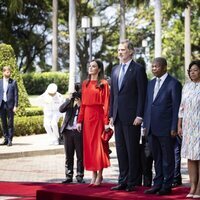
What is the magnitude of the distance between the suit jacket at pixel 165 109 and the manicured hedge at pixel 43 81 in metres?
34.5

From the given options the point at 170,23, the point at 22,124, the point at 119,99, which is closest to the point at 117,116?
the point at 119,99

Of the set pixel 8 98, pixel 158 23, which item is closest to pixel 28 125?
pixel 8 98

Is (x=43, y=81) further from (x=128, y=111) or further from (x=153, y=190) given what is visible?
(x=153, y=190)

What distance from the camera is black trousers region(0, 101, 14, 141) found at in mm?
16906

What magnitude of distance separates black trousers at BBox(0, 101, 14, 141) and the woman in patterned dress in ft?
30.3

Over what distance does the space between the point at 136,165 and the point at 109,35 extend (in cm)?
5504

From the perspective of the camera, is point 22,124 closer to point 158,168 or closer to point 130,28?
point 158,168

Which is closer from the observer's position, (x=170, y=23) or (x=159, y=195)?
(x=159, y=195)

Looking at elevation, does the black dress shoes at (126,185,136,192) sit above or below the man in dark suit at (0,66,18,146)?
below

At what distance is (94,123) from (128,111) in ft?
3.18

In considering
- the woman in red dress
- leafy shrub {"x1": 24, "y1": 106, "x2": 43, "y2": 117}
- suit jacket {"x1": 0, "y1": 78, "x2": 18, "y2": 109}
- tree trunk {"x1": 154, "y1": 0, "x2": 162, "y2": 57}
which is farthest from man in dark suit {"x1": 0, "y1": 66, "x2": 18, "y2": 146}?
tree trunk {"x1": 154, "y1": 0, "x2": 162, "y2": 57}

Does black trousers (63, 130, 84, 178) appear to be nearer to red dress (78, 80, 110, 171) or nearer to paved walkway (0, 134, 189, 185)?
paved walkway (0, 134, 189, 185)

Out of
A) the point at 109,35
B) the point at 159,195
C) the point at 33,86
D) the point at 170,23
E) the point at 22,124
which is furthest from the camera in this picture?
the point at 109,35

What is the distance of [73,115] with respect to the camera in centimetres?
1095
